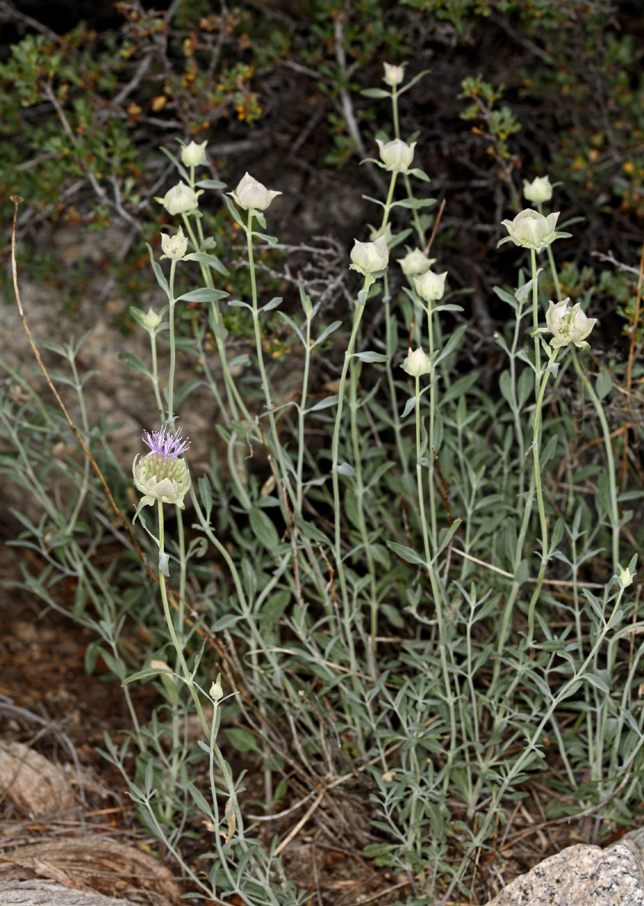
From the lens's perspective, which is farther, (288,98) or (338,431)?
(288,98)

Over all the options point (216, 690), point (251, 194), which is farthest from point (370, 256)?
point (216, 690)

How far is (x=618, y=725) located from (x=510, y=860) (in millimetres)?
412

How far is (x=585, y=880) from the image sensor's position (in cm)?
148

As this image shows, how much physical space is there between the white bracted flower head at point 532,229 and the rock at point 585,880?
1.10 m

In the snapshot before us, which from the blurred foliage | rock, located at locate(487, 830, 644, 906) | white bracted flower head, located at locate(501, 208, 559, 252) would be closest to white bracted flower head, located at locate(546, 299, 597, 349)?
white bracted flower head, located at locate(501, 208, 559, 252)

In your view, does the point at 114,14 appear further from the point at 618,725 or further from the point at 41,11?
the point at 618,725

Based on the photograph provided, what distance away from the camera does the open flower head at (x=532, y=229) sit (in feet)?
4.53

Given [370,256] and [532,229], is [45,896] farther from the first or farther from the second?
[532,229]

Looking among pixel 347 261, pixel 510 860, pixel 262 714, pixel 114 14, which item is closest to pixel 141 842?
pixel 262 714

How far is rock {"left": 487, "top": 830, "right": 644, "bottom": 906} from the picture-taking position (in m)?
1.44

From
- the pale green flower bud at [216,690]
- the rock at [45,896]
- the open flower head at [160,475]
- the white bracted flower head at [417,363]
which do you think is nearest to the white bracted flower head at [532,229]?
the white bracted flower head at [417,363]

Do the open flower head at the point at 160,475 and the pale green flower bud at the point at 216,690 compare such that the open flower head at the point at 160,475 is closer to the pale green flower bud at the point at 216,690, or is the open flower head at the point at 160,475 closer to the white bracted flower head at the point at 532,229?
the pale green flower bud at the point at 216,690

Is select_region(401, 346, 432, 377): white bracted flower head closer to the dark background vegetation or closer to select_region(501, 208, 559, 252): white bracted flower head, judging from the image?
select_region(501, 208, 559, 252): white bracted flower head

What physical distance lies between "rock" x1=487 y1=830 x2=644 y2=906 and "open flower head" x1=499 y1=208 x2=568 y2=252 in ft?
3.62
